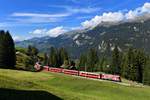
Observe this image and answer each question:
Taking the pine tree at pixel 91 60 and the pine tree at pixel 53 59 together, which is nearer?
the pine tree at pixel 91 60

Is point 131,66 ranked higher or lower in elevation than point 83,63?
lower

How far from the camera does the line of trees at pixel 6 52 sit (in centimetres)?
12569

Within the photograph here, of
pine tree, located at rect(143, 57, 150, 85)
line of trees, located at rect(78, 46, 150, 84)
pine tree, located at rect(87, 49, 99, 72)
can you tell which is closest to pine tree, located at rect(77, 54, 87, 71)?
pine tree, located at rect(87, 49, 99, 72)

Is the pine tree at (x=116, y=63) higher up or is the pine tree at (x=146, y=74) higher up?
the pine tree at (x=116, y=63)

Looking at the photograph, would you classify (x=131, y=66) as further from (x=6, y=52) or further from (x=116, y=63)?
(x=6, y=52)

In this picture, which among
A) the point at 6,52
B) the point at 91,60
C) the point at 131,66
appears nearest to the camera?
the point at 6,52

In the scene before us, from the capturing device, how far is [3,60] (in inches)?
4998

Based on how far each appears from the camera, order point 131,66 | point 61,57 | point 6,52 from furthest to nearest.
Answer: point 61,57, point 131,66, point 6,52

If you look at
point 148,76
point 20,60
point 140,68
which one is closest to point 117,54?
point 140,68

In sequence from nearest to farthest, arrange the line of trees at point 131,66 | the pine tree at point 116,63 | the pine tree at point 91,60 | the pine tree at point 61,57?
the line of trees at point 131,66 → the pine tree at point 116,63 → the pine tree at point 91,60 → the pine tree at point 61,57

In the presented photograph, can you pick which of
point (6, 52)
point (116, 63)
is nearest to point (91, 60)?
point (116, 63)

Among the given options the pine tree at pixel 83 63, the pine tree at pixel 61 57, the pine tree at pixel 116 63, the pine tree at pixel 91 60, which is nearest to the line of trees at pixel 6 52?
the pine tree at pixel 116 63

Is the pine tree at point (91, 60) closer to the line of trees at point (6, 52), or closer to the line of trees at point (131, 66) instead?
the line of trees at point (131, 66)

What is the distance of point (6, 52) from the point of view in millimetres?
125625
